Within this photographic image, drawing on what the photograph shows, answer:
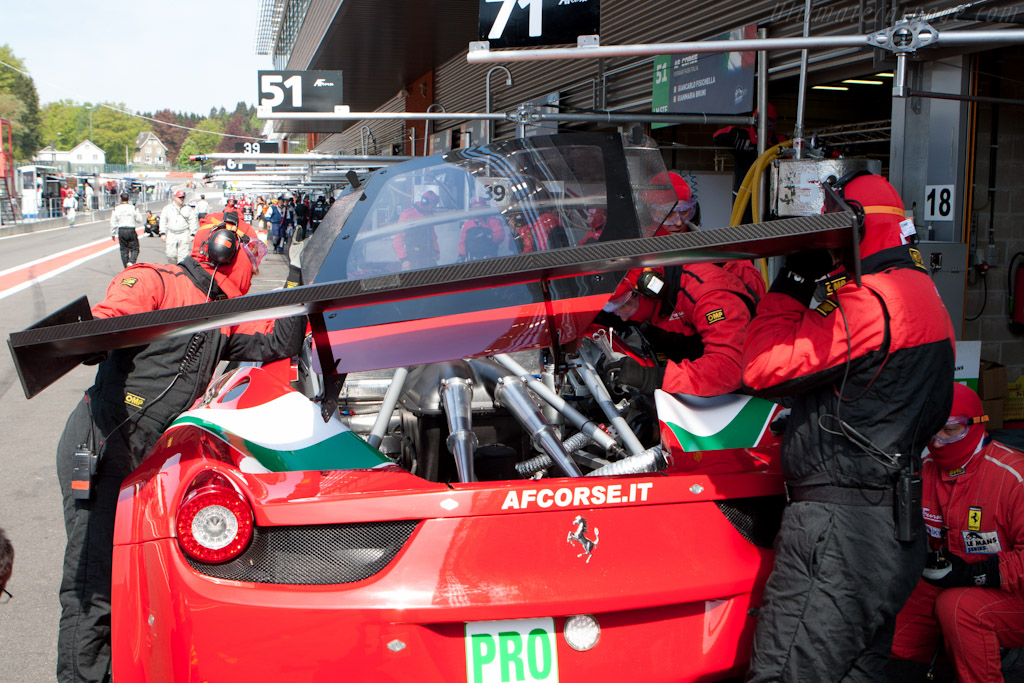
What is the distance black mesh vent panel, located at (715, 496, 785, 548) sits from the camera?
2.61 meters

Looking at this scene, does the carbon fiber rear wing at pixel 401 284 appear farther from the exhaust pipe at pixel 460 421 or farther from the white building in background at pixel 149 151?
the white building in background at pixel 149 151

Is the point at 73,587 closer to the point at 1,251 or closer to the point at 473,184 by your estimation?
the point at 473,184

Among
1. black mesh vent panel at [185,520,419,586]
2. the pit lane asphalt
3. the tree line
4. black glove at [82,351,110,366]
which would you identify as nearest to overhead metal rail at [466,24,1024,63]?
black glove at [82,351,110,366]

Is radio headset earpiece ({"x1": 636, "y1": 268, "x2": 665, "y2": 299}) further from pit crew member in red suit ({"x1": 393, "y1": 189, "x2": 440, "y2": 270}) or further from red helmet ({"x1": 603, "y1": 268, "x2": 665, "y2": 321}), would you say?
pit crew member in red suit ({"x1": 393, "y1": 189, "x2": 440, "y2": 270})

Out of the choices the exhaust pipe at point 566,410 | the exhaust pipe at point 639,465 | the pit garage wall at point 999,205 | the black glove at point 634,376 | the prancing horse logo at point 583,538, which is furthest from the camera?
the pit garage wall at point 999,205

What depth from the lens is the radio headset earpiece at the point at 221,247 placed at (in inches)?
155

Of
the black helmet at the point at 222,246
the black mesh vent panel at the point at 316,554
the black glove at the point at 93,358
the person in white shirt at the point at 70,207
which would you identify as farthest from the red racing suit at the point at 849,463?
the person in white shirt at the point at 70,207

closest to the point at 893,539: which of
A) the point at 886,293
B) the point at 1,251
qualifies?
the point at 886,293

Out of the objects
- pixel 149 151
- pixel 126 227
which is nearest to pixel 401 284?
pixel 126 227

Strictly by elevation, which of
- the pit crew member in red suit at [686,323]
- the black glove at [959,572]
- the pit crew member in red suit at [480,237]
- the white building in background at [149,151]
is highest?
the white building in background at [149,151]

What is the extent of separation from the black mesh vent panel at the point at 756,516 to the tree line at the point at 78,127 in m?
106

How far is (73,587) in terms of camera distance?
3316 mm

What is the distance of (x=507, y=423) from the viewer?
12.1ft

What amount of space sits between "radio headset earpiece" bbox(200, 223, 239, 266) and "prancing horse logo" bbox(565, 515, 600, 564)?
2.28 meters
